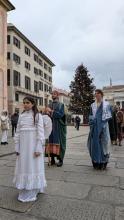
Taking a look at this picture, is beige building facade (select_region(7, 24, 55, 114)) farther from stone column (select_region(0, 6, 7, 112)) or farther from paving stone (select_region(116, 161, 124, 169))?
paving stone (select_region(116, 161, 124, 169))

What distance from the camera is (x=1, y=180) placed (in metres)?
6.82

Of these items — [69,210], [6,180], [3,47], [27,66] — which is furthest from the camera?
[27,66]

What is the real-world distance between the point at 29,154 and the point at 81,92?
69137 millimetres

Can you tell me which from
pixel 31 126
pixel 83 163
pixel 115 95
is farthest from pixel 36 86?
pixel 31 126

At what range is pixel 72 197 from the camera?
551cm

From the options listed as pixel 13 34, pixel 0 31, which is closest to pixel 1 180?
pixel 0 31

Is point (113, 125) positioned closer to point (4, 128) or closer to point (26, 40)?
point (4, 128)

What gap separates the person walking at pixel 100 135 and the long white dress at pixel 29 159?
106 inches

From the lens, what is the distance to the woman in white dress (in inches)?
208

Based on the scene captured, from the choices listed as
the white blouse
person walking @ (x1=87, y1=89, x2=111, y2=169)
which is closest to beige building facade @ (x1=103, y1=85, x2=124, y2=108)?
person walking @ (x1=87, y1=89, x2=111, y2=169)

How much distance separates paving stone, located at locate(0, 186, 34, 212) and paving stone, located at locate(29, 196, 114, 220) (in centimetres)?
13

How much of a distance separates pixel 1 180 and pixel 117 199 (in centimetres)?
250

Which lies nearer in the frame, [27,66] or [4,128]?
[4,128]

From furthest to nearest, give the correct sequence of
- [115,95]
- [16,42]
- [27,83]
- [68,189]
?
[115,95] → [27,83] → [16,42] → [68,189]
